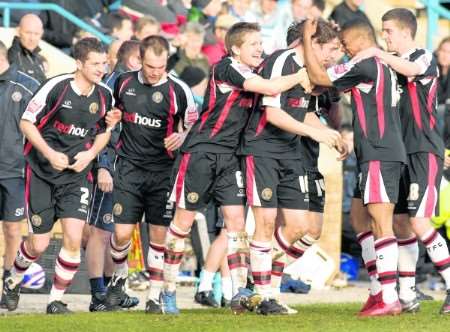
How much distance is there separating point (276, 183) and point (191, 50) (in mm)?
7128

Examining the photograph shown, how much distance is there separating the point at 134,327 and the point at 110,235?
260 cm

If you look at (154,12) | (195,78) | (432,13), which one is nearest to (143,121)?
(195,78)

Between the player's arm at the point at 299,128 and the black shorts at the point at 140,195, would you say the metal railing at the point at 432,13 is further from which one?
the player's arm at the point at 299,128

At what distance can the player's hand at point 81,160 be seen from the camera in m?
11.9

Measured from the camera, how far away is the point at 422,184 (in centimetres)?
1152

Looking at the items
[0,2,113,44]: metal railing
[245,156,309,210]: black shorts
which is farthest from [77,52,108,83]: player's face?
[0,2,113,44]: metal railing

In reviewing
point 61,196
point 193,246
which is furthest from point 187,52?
point 61,196

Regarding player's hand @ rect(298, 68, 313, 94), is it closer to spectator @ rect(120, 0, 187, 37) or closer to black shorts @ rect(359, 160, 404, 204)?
black shorts @ rect(359, 160, 404, 204)

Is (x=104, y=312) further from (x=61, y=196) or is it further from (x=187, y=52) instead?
(x=187, y=52)

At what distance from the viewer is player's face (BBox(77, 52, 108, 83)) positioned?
468 inches

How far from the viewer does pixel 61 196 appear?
1195cm

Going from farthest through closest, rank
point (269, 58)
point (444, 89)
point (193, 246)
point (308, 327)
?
1. point (444, 89)
2. point (193, 246)
3. point (269, 58)
4. point (308, 327)

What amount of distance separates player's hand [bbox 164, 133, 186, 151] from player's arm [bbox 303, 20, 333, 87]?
1342 mm

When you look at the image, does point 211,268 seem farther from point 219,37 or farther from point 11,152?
point 219,37
